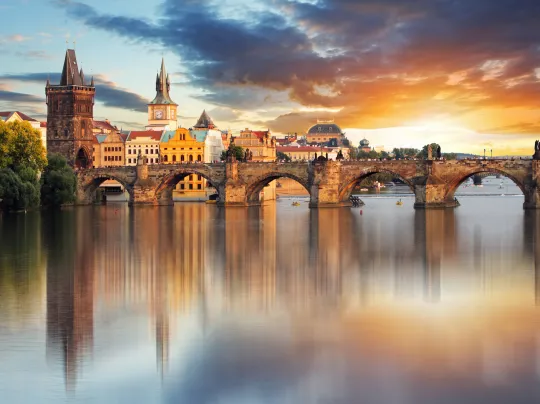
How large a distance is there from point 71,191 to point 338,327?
58677 millimetres

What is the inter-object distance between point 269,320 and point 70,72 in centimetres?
8401

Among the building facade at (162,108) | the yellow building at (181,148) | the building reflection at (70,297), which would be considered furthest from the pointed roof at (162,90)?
the building reflection at (70,297)

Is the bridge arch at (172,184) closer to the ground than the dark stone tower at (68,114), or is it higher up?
closer to the ground

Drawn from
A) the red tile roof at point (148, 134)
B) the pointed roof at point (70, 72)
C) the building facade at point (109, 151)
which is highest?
the pointed roof at point (70, 72)

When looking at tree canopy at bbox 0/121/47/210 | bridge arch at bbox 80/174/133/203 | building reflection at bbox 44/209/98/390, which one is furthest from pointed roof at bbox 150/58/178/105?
building reflection at bbox 44/209/98/390

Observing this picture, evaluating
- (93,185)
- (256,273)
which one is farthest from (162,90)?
(256,273)

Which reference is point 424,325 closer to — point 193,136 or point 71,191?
point 71,191

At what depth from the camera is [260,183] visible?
274 feet

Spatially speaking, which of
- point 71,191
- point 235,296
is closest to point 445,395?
point 235,296

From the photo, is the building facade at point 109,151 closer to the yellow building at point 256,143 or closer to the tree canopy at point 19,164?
the yellow building at point 256,143

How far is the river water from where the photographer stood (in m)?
17.8

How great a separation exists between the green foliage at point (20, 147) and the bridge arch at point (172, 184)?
15.0 m

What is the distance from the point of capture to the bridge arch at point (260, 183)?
79.2 m

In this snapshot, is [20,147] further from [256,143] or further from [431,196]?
[256,143]
